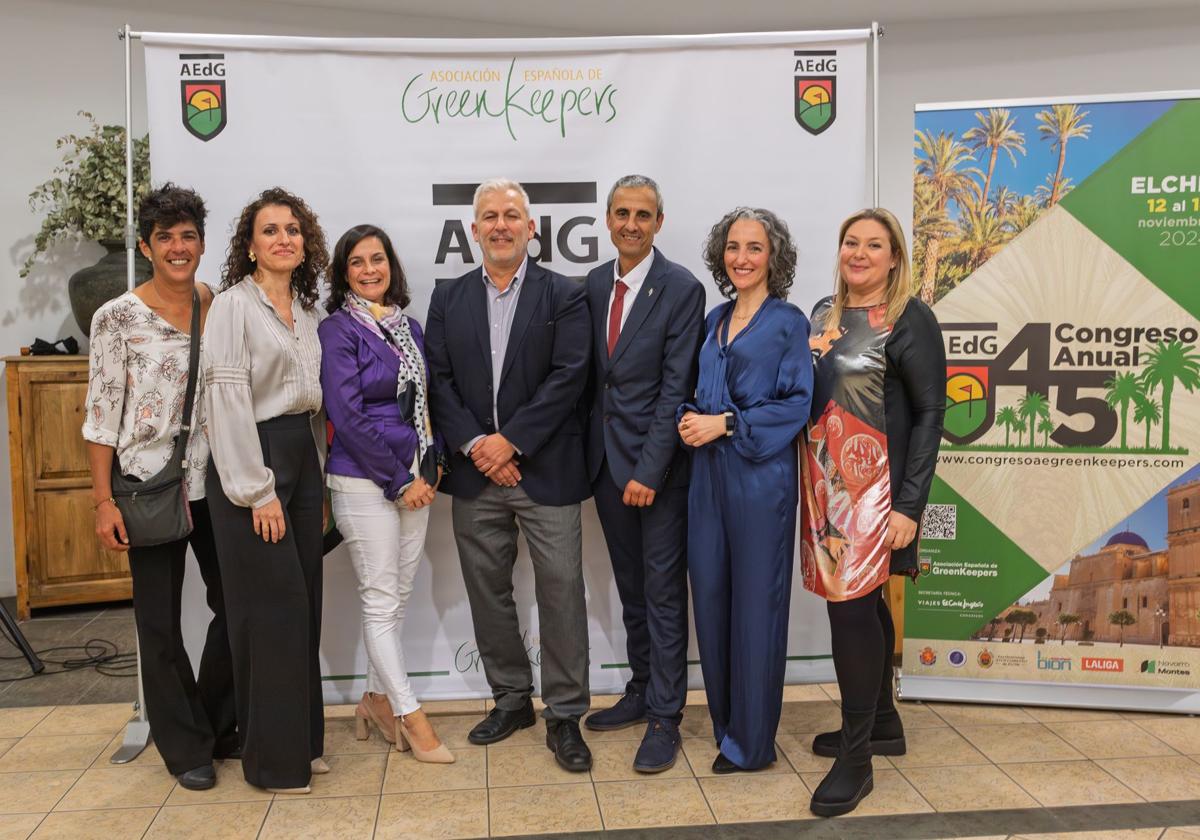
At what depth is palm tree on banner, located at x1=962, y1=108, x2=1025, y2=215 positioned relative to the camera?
323 cm

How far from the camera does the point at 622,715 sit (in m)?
3.18

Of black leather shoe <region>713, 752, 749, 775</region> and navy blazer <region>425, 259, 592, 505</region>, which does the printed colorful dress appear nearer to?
black leather shoe <region>713, 752, 749, 775</region>

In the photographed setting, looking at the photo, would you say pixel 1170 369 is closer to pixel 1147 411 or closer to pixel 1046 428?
pixel 1147 411

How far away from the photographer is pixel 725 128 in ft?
10.7

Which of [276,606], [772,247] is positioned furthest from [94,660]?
[772,247]

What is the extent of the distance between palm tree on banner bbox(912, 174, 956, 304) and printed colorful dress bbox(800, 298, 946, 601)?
78 centimetres

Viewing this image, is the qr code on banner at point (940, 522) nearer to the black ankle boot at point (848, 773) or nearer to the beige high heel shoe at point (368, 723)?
the black ankle boot at point (848, 773)

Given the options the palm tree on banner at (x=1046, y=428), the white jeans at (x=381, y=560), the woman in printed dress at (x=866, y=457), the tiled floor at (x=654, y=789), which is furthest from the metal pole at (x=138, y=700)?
the palm tree on banner at (x=1046, y=428)

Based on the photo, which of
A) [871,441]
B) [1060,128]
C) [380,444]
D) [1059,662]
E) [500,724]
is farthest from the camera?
[1059,662]

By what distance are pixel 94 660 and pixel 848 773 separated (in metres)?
3.25

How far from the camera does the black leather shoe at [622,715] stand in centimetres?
315

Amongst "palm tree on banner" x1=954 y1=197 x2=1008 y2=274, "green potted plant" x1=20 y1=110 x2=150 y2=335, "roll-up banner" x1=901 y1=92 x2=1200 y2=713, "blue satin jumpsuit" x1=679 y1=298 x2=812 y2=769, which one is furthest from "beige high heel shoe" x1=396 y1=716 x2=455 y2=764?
"green potted plant" x1=20 y1=110 x2=150 y2=335

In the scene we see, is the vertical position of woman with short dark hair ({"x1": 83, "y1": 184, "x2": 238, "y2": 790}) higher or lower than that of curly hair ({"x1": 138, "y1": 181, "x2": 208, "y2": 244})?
lower

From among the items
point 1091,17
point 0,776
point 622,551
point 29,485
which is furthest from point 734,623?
point 1091,17
